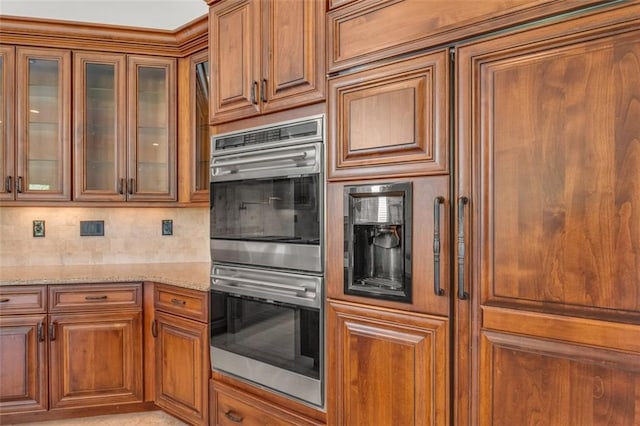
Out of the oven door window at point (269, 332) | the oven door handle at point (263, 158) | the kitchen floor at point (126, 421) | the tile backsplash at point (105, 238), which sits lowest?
the kitchen floor at point (126, 421)

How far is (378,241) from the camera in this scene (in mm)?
1618

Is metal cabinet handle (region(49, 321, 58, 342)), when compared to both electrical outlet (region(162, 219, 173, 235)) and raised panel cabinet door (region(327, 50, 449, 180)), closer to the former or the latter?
electrical outlet (region(162, 219, 173, 235))

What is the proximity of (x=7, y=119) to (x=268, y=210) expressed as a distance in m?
2.01

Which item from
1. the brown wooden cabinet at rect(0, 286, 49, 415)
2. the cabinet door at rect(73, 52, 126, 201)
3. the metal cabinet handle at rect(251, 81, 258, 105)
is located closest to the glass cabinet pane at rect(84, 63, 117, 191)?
the cabinet door at rect(73, 52, 126, 201)

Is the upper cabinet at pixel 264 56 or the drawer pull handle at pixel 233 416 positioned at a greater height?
the upper cabinet at pixel 264 56

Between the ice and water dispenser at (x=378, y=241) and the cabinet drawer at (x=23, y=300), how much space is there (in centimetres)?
197

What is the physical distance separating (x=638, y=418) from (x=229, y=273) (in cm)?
170

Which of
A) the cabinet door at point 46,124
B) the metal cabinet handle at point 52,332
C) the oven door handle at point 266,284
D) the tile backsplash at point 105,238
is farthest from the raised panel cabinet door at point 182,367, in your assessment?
the cabinet door at point 46,124

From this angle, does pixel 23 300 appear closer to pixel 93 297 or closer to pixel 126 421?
pixel 93 297

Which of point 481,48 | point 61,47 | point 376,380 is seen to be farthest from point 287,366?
point 61,47

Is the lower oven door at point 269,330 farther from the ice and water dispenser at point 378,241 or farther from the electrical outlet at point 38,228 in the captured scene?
the electrical outlet at point 38,228

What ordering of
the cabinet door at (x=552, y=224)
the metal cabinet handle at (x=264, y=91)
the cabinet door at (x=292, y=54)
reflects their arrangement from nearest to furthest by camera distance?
the cabinet door at (x=552, y=224), the cabinet door at (x=292, y=54), the metal cabinet handle at (x=264, y=91)

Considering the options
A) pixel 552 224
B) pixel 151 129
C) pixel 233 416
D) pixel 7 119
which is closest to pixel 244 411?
pixel 233 416

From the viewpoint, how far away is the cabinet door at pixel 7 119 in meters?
2.77
